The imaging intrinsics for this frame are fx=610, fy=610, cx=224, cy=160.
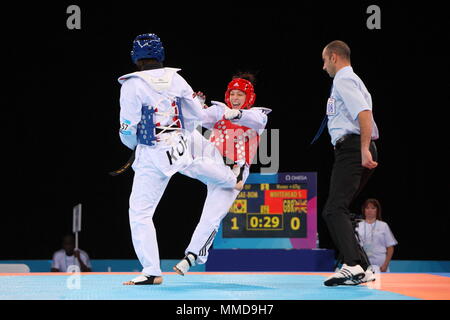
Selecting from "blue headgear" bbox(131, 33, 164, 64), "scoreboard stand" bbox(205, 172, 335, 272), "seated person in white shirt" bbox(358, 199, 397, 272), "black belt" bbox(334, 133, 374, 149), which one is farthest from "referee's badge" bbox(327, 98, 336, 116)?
"seated person in white shirt" bbox(358, 199, 397, 272)

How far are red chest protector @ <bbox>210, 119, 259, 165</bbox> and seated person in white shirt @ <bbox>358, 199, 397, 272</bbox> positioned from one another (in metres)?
2.84

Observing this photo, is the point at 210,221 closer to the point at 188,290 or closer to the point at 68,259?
the point at 188,290

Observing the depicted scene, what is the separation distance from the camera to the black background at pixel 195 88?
7.75 metres

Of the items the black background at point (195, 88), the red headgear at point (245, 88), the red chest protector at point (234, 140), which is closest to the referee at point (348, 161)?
the red chest protector at point (234, 140)

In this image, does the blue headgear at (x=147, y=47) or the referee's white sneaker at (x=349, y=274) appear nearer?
the referee's white sneaker at (x=349, y=274)

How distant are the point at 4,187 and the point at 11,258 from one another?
0.98 m

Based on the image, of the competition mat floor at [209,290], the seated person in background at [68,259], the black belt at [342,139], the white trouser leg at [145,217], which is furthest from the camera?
the seated person in background at [68,259]

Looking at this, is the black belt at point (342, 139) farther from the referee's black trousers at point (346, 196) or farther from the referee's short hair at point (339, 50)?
the referee's short hair at point (339, 50)

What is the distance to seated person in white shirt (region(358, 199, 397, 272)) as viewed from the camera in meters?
6.39

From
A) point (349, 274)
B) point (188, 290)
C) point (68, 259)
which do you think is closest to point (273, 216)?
point (68, 259)

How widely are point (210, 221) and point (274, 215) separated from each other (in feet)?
9.39

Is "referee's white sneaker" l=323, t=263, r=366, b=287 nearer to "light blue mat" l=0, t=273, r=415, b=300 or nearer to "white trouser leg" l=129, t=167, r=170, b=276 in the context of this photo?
"light blue mat" l=0, t=273, r=415, b=300

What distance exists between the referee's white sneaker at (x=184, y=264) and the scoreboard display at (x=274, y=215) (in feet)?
9.40
